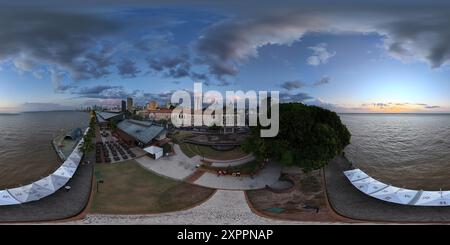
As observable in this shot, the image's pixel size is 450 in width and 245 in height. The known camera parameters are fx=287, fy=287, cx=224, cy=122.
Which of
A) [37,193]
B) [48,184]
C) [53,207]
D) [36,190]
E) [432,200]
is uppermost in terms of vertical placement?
[48,184]

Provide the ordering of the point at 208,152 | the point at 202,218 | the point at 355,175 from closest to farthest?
the point at 202,218
the point at 355,175
the point at 208,152

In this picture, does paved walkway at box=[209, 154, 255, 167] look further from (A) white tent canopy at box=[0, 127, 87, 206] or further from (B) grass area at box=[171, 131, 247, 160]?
(A) white tent canopy at box=[0, 127, 87, 206]

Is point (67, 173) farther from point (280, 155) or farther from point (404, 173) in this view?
point (404, 173)

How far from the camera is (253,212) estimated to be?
15.6 metres

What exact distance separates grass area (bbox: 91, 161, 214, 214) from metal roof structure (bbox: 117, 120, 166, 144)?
31.9ft

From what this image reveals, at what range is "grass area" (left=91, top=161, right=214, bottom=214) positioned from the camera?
15.7 meters

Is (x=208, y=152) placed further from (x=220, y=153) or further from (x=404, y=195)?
(x=404, y=195)

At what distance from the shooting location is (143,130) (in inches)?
1367

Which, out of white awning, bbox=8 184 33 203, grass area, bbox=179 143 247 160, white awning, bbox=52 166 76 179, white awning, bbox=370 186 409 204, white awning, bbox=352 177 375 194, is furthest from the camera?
grass area, bbox=179 143 247 160

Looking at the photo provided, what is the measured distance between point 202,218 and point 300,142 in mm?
9782

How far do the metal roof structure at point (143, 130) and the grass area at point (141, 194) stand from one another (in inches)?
383

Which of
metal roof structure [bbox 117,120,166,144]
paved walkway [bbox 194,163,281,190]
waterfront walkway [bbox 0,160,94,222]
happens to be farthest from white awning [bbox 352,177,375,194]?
metal roof structure [bbox 117,120,166,144]

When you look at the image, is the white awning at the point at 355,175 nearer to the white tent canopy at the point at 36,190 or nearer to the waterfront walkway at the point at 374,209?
the waterfront walkway at the point at 374,209

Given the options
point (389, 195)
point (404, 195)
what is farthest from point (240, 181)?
point (404, 195)
